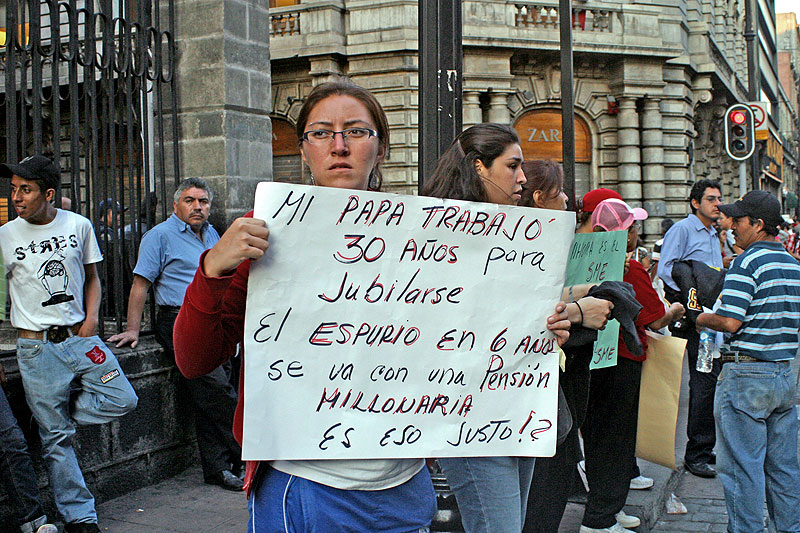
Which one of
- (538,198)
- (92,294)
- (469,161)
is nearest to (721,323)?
(538,198)

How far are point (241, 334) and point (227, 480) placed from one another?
3767 mm

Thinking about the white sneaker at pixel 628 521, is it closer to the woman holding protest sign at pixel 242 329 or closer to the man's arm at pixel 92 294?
the woman holding protest sign at pixel 242 329

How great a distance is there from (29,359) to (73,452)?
0.55 m

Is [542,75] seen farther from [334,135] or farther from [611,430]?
[334,135]

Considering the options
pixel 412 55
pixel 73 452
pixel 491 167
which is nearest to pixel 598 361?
pixel 491 167

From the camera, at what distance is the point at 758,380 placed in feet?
14.0

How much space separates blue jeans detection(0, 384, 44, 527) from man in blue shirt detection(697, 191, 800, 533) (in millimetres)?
3546

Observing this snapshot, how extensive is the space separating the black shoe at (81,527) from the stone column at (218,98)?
2486 mm

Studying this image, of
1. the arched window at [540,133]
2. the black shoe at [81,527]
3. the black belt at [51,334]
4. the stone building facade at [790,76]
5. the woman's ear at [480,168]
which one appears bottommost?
the black shoe at [81,527]

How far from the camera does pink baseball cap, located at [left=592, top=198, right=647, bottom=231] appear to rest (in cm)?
438

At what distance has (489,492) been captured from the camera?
9.00 feet

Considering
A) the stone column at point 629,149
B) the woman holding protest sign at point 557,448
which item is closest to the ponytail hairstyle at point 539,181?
the woman holding protest sign at point 557,448

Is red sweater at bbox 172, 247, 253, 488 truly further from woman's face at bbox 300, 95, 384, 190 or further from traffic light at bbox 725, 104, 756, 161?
traffic light at bbox 725, 104, 756, 161

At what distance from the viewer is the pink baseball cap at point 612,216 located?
4.38 metres
